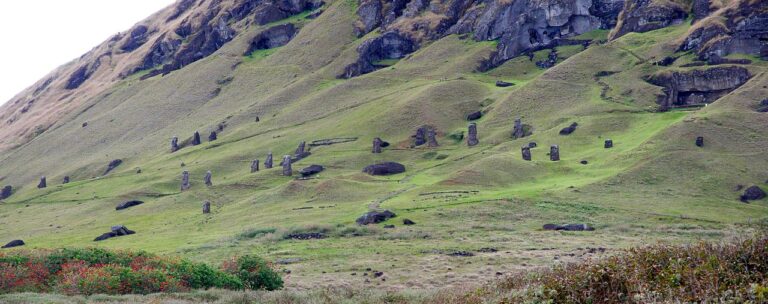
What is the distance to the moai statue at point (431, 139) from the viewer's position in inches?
4715

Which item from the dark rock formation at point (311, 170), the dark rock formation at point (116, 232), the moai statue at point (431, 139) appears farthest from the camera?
the moai statue at point (431, 139)

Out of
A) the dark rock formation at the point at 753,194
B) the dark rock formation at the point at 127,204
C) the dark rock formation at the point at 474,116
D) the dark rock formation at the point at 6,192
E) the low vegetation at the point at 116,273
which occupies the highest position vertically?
the low vegetation at the point at 116,273

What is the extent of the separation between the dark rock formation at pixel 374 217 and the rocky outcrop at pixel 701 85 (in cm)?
6505

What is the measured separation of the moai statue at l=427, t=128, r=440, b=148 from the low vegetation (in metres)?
78.7

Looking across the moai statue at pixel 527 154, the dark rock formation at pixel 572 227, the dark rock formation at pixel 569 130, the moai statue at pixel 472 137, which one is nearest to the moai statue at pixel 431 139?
the moai statue at pixel 472 137

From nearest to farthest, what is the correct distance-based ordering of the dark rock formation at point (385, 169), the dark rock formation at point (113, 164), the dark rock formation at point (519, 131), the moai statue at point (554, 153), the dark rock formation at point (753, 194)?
the dark rock formation at point (753, 194)
the moai statue at point (554, 153)
the dark rock formation at point (385, 169)
the dark rock formation at point (519, 131)
the dark rock formation at point (113, 164)

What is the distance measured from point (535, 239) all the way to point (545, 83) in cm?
8205

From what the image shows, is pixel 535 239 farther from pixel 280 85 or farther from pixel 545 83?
pixel 280 85

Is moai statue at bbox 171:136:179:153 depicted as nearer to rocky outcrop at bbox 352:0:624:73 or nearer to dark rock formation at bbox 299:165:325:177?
rocky outcrop at bbox 352:0:624:73

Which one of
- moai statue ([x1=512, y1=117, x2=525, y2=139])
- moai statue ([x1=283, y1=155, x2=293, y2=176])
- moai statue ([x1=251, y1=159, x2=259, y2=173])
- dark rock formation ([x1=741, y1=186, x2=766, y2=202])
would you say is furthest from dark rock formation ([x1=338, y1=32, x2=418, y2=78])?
dark rock formation ([x1=741, y1=186, x2=766, y2=202])

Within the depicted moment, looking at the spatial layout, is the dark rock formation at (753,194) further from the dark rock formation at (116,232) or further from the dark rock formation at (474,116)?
the dark rock formation at (116,232)

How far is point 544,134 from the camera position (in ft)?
371

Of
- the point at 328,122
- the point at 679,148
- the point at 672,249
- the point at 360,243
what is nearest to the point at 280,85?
the point at 328,122

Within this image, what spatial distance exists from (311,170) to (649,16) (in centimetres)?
9110
